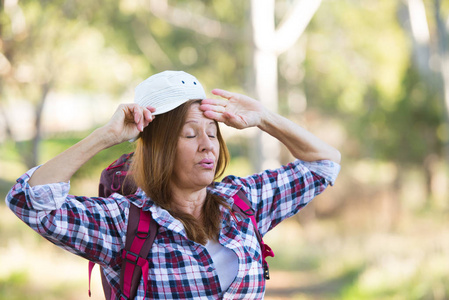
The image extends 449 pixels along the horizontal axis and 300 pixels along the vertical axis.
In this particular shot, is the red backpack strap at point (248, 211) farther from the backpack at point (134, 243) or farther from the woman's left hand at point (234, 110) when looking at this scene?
the woman's left hand at point (234, 110)

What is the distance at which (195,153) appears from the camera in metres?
2.00

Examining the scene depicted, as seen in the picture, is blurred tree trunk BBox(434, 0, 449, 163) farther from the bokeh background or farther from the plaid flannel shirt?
the plaid flannel shirt

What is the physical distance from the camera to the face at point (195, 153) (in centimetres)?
199

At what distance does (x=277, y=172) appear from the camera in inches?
87.7

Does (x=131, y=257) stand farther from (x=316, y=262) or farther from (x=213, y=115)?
(x=316, y=262)

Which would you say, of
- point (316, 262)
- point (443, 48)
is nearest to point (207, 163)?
point (316, 262)

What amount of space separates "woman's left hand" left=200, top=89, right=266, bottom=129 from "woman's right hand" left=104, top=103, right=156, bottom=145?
0.71 feet

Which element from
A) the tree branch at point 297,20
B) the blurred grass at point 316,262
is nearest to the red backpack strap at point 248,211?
the blurred grass at point 316,262

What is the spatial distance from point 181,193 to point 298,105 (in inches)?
559

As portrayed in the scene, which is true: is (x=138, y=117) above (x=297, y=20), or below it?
below

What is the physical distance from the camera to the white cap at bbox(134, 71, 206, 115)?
77.8 inches

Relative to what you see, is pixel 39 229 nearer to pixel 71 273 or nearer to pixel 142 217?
pixel 142 217

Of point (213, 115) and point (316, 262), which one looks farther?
point (316, 262)

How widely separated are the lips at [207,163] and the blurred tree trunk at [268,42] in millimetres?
6825
